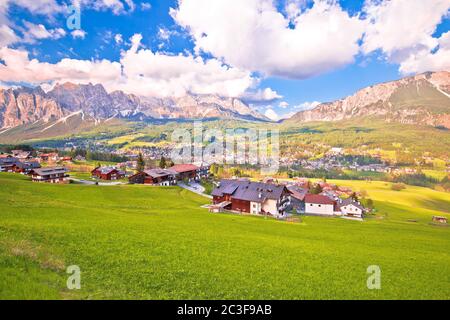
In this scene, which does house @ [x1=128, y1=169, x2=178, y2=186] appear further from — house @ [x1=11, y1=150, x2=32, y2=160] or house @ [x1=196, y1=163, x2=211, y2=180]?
house @ [x1=11, y1=150, x2=32, y2=160]

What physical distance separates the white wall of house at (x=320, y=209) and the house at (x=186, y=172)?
6659 centimetres

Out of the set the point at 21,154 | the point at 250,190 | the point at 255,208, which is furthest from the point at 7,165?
the point at 255,208

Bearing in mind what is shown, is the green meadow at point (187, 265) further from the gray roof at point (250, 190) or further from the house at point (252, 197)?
the gray roof at point (250, 190)

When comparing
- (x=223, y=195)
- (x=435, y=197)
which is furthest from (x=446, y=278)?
(x=435, y=197)

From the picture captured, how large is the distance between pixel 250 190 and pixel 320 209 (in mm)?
28613

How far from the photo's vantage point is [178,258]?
2161cm

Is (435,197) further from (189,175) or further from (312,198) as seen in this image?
(189,175)

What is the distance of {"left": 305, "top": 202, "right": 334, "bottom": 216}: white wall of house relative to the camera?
283ft

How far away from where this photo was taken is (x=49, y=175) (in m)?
97.6

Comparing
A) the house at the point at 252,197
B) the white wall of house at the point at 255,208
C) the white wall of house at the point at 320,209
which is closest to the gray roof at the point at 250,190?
the house at the point at 252,197

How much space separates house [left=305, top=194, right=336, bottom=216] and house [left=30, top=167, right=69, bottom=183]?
307ft

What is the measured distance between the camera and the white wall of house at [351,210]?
85.8 m

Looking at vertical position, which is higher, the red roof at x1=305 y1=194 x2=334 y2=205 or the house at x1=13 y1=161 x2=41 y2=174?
the house at x1=13 y1=161 x2=41 y2=174

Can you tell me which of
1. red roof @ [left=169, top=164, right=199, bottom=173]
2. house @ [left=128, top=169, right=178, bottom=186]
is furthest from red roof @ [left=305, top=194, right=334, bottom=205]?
red roof @ [left=169, top=164, right=199, bottom=173]
